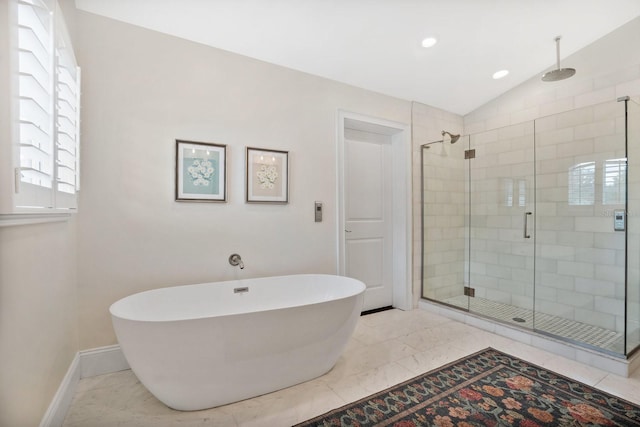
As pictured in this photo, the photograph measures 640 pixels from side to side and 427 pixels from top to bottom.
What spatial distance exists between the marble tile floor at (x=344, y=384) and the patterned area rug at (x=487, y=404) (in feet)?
0.32

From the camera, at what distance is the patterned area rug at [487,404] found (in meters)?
1.53

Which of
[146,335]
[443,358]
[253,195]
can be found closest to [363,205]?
[253,195]

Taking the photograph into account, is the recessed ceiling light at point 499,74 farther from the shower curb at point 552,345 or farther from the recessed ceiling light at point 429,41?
the shower curb at point 552,345

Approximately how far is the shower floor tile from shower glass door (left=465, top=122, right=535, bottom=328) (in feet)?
0.05

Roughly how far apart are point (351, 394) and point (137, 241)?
5.74 feet

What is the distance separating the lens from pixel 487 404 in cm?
167

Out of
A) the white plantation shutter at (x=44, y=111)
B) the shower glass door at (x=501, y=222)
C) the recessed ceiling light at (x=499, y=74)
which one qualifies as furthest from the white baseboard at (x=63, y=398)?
the recessed ceiling light at (x=499, y=74)

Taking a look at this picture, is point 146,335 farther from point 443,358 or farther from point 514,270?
point 514,270

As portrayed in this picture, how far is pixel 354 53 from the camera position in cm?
253

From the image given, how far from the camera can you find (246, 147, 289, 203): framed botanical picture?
7.95 ft

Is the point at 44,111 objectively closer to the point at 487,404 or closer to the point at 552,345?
the point at 487,404

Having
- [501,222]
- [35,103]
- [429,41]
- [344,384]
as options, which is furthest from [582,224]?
[35,103]

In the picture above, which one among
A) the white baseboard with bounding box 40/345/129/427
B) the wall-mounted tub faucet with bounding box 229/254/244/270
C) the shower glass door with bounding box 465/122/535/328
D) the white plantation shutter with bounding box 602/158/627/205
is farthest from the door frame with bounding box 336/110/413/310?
the white baseboard with bounding box 40/345/129/427

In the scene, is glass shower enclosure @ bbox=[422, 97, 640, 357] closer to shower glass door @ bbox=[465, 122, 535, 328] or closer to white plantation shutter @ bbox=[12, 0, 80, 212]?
shower glass door @ bbox=[465, 122, 535, 328]
